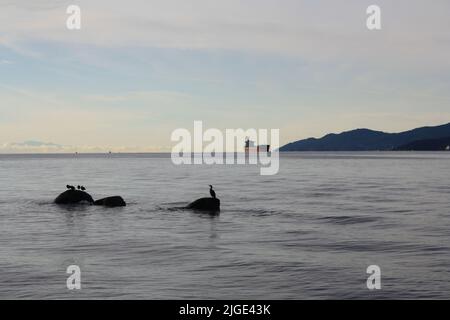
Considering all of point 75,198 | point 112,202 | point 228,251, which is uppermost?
point 75,198

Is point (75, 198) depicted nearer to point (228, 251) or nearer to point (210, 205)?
point (210, 205)

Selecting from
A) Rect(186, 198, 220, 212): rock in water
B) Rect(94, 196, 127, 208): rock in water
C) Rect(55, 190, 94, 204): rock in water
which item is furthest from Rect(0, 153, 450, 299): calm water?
Rect(55, 190, 94, 204): rock in water

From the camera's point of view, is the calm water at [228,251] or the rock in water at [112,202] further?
the rock in water at [112,202]

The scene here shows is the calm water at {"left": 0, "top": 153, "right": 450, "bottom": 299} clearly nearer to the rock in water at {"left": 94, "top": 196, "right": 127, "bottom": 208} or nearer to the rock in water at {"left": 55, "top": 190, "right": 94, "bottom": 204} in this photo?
the rock in water at {"left": 94, "top": 196, "right": 127, "bottom": 208}

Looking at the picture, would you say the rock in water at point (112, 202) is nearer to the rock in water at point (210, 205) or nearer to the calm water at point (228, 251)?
the calm water at point (228, 251)

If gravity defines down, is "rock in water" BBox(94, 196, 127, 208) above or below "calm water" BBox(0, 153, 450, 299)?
above

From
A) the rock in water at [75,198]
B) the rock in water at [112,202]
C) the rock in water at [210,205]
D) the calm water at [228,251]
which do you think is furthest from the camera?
the rock in water at [75,198]

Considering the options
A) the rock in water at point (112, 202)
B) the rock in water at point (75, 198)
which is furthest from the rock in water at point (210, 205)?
the rock in water at point (75, 198)

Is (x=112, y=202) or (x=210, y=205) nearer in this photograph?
(x=210, y=205)

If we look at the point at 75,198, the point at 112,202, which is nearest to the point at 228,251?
the point at 112,202

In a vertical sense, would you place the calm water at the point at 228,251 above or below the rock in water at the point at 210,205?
below
